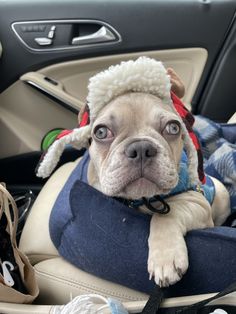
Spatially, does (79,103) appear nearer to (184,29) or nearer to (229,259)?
(184,29)

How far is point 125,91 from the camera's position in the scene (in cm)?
146

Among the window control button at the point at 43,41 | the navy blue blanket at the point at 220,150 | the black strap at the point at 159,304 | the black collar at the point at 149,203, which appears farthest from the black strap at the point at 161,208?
the window control button at the point at 43,41

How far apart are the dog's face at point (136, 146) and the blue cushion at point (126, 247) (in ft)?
0.30

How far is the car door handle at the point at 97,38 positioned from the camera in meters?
2.49

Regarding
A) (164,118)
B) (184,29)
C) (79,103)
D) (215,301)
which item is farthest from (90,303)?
(184,29)

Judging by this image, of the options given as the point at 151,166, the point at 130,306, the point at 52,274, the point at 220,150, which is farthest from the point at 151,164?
the point at 220,150

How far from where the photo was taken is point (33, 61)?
248 centimetres

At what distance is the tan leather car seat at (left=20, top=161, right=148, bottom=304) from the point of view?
144cm

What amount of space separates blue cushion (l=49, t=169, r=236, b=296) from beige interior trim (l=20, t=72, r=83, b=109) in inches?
41.1

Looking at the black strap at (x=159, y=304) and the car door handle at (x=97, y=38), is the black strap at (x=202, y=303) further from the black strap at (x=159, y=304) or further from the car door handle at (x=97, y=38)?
the car door handle at (x=97, y=38)

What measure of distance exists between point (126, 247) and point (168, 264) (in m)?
0.14

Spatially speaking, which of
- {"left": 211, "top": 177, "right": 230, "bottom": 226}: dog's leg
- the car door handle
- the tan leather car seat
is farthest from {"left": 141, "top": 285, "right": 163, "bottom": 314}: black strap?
the car door handle

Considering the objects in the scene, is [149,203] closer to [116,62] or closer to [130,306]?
[130,306]

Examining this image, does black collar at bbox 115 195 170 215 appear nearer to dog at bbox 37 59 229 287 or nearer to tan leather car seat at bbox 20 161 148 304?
dog at bbox 37 59 229 287
